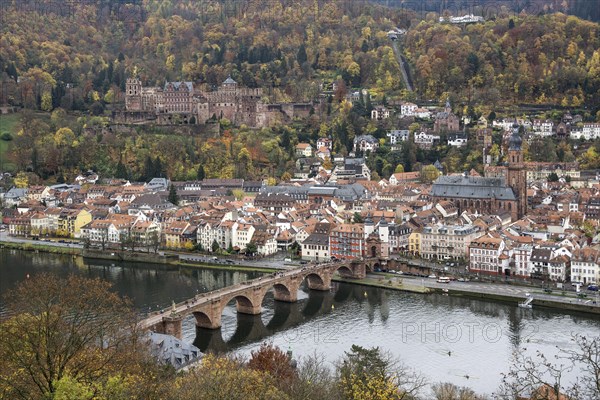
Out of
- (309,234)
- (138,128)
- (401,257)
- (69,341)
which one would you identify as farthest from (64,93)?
(69,341)

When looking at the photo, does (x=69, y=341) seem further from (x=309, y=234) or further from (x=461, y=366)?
(x=309, y=234)

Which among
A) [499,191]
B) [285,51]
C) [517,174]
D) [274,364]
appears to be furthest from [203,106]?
[274,364]

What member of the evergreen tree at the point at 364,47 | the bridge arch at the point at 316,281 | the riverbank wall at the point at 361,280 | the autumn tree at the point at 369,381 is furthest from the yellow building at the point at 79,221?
the evergreen tree at the point at 364,47

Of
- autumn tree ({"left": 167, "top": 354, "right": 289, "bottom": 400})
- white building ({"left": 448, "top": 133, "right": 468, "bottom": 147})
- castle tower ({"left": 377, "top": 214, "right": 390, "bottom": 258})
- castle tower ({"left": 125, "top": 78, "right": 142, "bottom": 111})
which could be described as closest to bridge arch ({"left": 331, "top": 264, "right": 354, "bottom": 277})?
castle tower ({"left": 377, "top": 214, "right": 390, "bottom": 258})

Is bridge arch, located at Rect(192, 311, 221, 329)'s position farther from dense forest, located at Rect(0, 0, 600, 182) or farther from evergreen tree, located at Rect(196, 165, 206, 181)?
dense forest, located at Rect(0, 0, 600, 182)

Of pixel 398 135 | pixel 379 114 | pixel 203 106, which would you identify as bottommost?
pixel 398 135

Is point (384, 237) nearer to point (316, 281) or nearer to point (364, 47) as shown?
point (316, 281)
